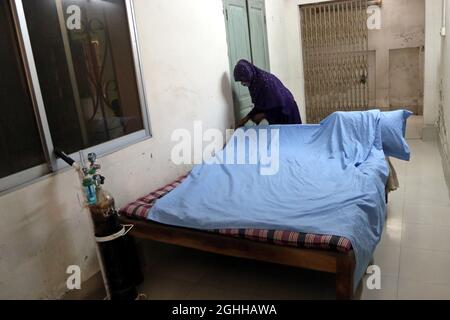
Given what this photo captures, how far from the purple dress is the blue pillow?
3.41ft

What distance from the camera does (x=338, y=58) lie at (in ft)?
19.7

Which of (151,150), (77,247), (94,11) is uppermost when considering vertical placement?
(94,11)

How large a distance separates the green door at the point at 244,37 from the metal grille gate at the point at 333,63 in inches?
60.0

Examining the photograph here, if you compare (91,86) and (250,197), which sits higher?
(91,86)

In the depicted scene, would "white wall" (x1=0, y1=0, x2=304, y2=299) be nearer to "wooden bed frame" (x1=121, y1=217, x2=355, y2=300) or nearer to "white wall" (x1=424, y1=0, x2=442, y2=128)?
"wooden bed frame" (x1=121, y1=217, x2=355, y2=300)

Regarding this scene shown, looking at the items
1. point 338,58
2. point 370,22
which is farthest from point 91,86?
point 370,22

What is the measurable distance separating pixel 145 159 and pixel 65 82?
78 cm

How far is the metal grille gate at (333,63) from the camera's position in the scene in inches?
225

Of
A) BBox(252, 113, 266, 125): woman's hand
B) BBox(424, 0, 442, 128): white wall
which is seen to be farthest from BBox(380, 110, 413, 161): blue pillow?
BBox(424, 0, 442, 128): white wall

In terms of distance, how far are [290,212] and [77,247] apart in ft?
4.01

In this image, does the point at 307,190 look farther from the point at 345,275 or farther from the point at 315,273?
the point at 345,275

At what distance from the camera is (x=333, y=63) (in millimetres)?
6004

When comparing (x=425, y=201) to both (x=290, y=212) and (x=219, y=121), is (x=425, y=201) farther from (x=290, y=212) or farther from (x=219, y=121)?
(x=219, y=121)
